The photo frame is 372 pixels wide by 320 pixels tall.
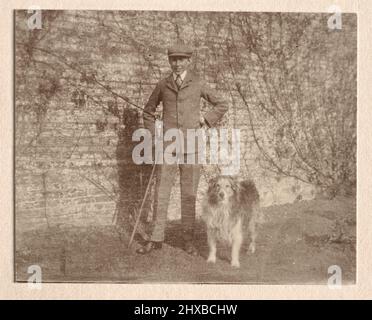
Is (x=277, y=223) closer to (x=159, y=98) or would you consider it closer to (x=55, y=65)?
(x=159, y=98)

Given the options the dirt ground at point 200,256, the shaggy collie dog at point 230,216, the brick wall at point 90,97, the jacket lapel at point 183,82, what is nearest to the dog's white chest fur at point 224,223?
the shaggy collie dog at point 230,216

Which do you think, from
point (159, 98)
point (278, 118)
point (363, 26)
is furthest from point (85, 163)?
point (363, 26)

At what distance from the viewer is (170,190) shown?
682 cm

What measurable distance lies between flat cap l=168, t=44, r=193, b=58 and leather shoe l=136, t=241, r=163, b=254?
2.13 meters

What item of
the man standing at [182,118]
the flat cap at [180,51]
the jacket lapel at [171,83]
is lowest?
the man standing at [182,118]

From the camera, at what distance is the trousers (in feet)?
22.2

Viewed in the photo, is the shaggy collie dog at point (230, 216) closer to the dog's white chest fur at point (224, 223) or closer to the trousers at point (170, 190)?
the dog's white chest fur at point (224, 223)

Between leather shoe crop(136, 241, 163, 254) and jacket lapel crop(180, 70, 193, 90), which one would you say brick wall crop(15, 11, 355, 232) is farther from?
leather shoe crop(136, 241, 163, 254)

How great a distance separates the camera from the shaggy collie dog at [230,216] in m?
6.71

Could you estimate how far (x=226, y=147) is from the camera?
680 centimetres

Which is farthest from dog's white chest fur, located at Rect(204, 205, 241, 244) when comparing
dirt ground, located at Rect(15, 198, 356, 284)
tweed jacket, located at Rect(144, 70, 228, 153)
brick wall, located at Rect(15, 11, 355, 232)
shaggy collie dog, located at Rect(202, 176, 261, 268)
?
tweed jacket, located at Rect(144, 70, 228, 153)

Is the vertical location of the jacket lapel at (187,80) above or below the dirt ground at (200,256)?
above

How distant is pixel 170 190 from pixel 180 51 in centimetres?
159

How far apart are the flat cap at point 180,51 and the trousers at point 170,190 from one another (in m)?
1.25
